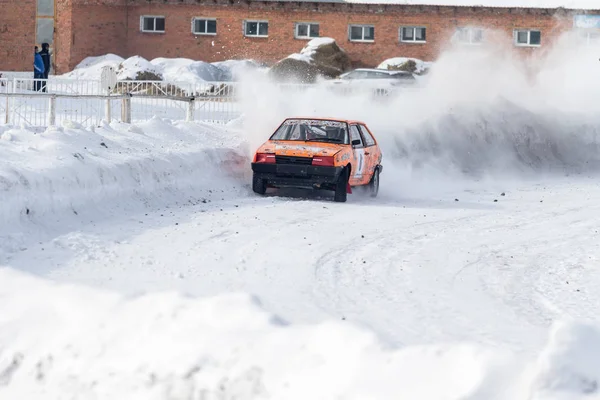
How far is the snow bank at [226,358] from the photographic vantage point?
607 centimetres

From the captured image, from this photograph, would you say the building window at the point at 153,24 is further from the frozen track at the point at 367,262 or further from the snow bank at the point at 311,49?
the frozen track at the point at 367,262

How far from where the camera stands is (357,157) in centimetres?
1777

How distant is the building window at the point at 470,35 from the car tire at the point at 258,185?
121 feet

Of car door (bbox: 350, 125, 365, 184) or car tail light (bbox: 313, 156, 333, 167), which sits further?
car door (bbox: 350, 125, 365, 184)

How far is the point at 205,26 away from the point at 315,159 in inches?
1438

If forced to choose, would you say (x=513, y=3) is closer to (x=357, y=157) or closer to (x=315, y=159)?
(x=357, y=157)

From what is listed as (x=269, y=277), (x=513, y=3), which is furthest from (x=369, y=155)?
(x=513, y=3)

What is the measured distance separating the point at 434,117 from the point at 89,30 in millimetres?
26962

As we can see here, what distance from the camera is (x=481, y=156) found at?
25.7 meters

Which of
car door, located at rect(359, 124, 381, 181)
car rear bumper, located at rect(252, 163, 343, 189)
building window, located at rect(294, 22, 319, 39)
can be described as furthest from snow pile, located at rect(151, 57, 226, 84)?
car rear bumper, located at rect(252, 163, 343, 189)

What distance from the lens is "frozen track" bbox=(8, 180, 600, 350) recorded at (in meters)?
8.77

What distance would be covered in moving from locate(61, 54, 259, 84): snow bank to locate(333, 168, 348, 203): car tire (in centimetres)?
2675

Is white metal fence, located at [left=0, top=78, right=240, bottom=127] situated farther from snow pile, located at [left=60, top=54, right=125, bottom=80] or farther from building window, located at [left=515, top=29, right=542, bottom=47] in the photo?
building window, located at [left=515, top=29, right=542, bottom=47]

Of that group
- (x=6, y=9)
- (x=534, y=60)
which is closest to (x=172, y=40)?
(x=6, y=9)
